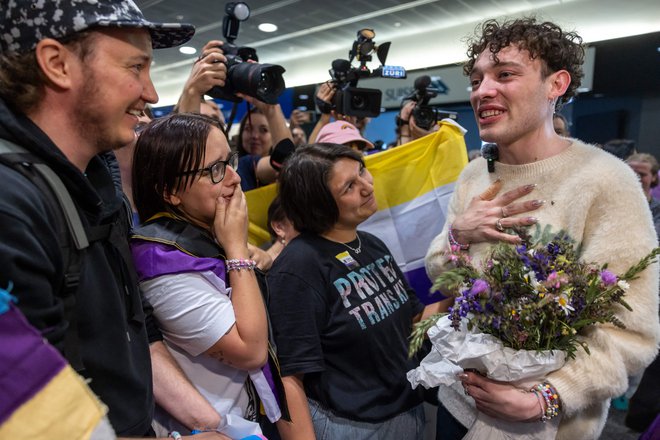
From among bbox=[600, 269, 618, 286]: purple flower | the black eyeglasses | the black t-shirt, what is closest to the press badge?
the black t-shirt

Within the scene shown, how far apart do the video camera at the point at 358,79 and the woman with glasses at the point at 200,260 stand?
56.2 inches

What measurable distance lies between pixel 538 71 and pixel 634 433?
268 centimetres

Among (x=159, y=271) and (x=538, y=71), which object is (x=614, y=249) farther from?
(x=159, y=271)

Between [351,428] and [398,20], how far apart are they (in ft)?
20.2

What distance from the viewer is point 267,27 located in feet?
22.8

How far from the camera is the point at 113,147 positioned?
2.89 ft

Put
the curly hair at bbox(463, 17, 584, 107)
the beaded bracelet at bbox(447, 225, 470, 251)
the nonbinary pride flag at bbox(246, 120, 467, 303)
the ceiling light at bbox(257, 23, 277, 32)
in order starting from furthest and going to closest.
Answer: the ceiling light at bbox(257, 23, 277, 32) → the nonbinary pride flag at bbox(246, 120, 467, 303) → the beaded bracelet at bbox(447, 225, 470, 251) → the curly hair at bbox(463, 17, 584, 107)

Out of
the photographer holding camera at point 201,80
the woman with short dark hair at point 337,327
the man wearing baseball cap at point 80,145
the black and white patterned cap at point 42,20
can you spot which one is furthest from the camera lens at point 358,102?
the black and white patterned cap at point 42,20

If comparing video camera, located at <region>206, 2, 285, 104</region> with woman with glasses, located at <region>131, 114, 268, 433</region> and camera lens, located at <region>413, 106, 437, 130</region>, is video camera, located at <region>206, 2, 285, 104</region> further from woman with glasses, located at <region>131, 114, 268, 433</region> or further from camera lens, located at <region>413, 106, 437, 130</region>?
camera lens, located at <region>413, 106, 437, 130</region>

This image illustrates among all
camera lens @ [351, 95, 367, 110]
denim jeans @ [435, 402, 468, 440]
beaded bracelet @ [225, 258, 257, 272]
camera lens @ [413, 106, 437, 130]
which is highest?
camera lens @ [351, 95, 367, 110]

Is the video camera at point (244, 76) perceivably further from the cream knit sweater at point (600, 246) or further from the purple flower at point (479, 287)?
the purple flower at point (479, 287)

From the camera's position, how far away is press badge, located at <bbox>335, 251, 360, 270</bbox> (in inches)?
62.3

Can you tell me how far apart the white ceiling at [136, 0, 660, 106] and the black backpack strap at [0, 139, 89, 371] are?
5.63m

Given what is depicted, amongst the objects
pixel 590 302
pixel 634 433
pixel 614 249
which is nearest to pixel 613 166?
pixel 614 249
